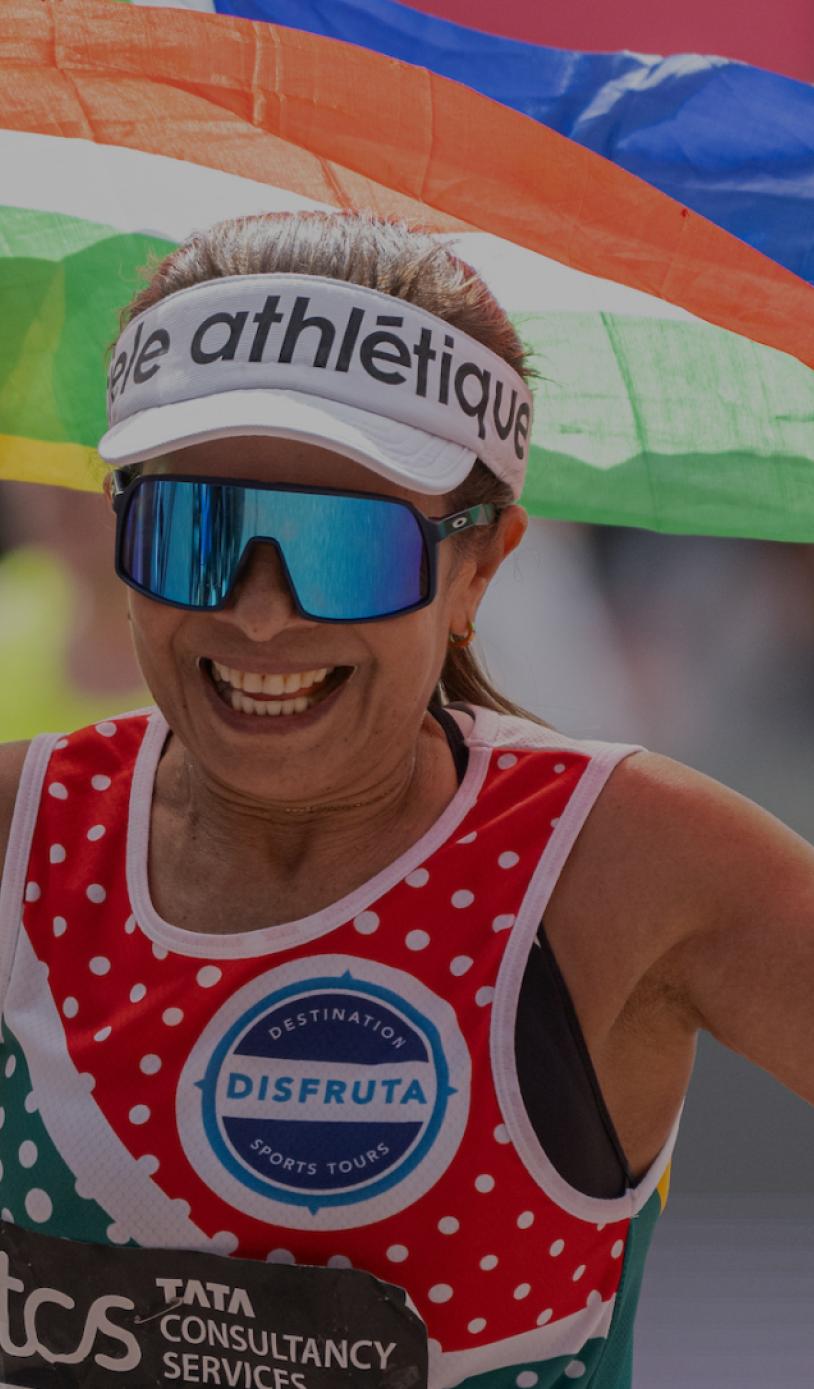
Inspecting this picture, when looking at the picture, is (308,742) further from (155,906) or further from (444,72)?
(444,72)

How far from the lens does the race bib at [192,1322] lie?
56.7 inches

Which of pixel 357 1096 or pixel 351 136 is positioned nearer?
pixel 357 1096

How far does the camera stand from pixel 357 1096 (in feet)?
4.86

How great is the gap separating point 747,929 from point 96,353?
5.70 feet

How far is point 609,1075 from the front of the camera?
59.6 inches

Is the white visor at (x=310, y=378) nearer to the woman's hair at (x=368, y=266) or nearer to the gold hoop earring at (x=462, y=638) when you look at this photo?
the woman's hair at (x=368, y=266)

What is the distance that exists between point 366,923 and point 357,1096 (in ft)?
0.51

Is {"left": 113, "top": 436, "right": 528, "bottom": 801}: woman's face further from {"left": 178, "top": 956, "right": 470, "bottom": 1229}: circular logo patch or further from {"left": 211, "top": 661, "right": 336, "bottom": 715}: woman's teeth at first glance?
{"left": 178, "top": 956, "right": 470, "bottom": 1229}: circular logo patch

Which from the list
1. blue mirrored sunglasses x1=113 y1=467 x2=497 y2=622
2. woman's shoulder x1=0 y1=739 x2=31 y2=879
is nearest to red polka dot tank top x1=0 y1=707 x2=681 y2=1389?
woman's shoulder x1=0 y1=739 x2=31 y2=879

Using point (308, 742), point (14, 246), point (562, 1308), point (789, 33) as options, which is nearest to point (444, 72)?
point (14, 246)

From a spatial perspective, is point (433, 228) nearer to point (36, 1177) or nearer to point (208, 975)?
point (208, 975)

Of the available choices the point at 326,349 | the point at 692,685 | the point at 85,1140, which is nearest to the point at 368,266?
the point at 326,349

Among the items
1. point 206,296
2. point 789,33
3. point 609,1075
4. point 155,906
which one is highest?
point 789,33

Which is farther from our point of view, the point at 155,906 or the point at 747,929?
the point at 155,906
